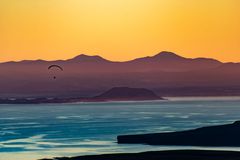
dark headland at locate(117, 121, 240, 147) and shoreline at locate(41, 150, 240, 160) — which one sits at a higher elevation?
dark headland at locate(117, 121, 240, 147)

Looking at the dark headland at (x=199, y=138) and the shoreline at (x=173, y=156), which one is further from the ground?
the dark headland at (x=199, y=138)

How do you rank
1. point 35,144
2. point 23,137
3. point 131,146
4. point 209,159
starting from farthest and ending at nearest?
point 23,137
point 35,144
point 131,146
point 209,159

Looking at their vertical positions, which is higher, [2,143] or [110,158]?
[2,143]

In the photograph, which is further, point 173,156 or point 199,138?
point 199,138

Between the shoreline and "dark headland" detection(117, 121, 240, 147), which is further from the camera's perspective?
"dark headland" detection(117, 121, 240, 147)

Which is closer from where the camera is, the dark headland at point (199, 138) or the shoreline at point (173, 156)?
the shoreline at point (173, 156)

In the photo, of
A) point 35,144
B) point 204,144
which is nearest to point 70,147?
point 35,144

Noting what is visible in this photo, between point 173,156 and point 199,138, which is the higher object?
point 199,138

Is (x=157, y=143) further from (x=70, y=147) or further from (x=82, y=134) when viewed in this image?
(x=82, y=134)
